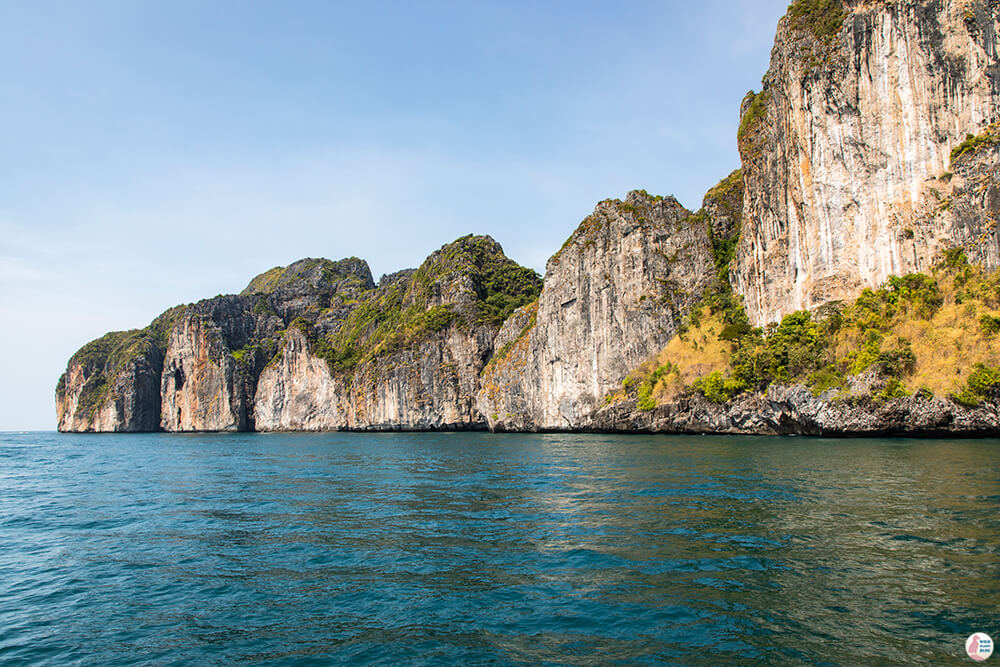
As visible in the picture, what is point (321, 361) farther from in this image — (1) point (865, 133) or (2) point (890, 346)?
(2) point (890, 346)

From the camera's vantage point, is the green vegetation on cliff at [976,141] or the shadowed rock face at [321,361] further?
the shadowed rock face at [321,361]

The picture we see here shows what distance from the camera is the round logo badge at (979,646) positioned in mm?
8359

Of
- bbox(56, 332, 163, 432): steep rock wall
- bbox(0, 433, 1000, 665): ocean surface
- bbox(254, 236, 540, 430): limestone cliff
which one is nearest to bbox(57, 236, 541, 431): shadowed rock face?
bbox(254, 236, 540, 430): limestone cliff

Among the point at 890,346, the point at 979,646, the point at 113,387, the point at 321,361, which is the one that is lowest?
the point at 979,646

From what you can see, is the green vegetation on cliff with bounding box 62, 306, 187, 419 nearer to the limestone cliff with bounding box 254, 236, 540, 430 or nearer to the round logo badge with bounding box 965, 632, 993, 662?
the limestone cliff with bounding box 254, 236, 540, 430

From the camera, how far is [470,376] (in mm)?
110625

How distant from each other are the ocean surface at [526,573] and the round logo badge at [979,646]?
19 cm

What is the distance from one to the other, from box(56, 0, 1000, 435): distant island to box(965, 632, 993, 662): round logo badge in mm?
45536

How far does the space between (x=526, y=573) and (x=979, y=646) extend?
8.36 m

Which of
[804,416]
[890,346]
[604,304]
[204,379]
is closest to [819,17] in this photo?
[890,346]

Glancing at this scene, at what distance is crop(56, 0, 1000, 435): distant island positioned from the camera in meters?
51.1

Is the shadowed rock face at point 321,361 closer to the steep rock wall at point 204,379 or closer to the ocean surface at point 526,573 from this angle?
the steep rock wall at point 204,379


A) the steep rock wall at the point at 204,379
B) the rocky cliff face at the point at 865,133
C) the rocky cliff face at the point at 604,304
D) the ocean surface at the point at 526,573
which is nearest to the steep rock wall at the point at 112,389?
the steep rock wall at the point at 204,379

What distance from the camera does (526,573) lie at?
44.3 ft
